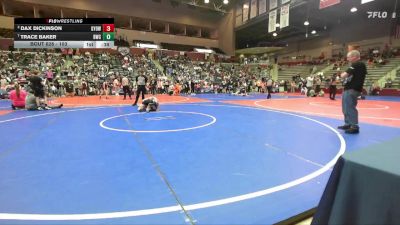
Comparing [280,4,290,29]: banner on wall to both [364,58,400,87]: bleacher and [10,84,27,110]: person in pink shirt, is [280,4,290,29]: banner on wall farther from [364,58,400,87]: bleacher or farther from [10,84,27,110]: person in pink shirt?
[10,84,27,110]: person in pink shirt

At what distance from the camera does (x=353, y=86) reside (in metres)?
5.50

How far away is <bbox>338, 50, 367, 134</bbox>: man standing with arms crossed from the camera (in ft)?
17.9

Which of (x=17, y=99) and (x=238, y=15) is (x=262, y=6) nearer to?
(x=238, y=15)

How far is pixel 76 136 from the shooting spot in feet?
17.5

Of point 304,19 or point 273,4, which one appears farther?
point 304,19

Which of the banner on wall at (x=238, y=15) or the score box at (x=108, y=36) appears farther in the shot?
the banner on wall at (x=238, y=15)

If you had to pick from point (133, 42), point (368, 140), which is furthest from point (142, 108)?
point (133, 42)

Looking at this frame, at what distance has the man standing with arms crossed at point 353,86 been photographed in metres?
5.45

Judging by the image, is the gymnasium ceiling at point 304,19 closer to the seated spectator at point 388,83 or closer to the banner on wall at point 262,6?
the banner on wall at point 262,6

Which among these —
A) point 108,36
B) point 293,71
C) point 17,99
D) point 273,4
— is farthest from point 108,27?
point 293,71

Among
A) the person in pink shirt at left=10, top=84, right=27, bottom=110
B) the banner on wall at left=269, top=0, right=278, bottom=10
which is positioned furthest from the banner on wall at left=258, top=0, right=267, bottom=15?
the person in pink shirt at left=10, top=84, right=27, bottom=110

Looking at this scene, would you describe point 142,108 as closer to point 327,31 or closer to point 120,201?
point 120,201

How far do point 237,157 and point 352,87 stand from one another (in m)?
3.40

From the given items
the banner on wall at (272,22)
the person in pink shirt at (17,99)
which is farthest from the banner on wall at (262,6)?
the person in pink shirt at (17,99)
